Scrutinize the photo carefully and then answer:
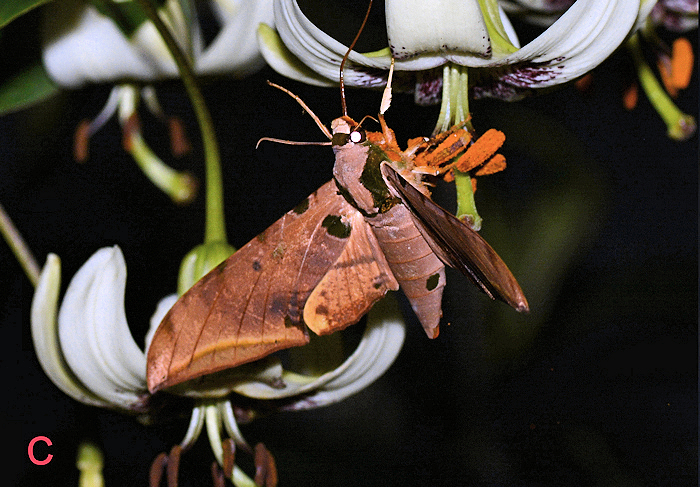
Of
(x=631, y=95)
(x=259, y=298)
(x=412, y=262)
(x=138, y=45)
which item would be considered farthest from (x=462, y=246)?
(x=631, y=95)

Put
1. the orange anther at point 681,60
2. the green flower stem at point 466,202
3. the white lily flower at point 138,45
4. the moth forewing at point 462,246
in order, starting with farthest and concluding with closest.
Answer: the orange anther at point 681,60 < the white lily flower at point 138,45 < the green flower stem at point 466,202 < the moth forewing at point 462,246

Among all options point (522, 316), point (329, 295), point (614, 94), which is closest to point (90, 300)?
point (329, 295)

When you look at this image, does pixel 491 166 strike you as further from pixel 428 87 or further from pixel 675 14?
pixel 675 14

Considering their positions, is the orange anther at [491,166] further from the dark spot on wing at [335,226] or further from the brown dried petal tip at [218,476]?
the brown dried petal tip at [218,476]

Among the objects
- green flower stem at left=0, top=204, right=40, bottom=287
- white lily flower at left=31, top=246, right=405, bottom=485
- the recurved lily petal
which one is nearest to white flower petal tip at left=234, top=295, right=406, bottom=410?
white lily flower at left=31, top=246, right=405, bottom=485

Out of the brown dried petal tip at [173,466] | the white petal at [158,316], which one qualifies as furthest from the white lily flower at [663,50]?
the brown dried petal tip at [173,466]

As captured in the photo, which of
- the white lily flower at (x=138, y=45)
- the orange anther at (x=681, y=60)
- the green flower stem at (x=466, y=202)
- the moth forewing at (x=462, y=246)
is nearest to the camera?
the moth forewing at (x=462, y=246)
